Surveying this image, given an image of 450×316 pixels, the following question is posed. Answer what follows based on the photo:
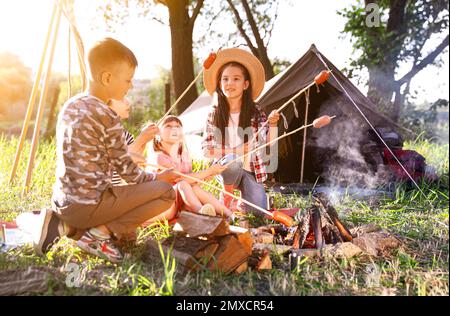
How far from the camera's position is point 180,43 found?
6.31m

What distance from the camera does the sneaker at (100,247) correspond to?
1996mm

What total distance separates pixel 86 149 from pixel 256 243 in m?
0.95

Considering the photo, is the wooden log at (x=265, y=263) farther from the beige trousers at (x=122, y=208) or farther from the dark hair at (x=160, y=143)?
the dark hair at (x=160, y=143)

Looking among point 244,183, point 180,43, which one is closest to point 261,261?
point 244,183

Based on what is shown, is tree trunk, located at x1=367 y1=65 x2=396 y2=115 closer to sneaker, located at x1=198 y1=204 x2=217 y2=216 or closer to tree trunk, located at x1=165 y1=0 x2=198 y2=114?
tree trunk, located at x1=165 y1=0 x2=198 y2=114

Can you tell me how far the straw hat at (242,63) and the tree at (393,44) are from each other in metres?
2.32

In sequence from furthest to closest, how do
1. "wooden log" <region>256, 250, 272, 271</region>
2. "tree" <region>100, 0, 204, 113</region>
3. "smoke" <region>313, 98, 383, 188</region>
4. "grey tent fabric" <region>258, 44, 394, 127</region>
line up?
"tree" <region>100, 0, 204, 113</region> → "smoke" <region>313, 98, 383, 188</region> → "grey tent fabric" <region>258, 44, 394, 127</region> → "wooden log" <region>256, 250, 272, 271</region>

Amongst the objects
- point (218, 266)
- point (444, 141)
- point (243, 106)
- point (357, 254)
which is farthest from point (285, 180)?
point (444, 141)

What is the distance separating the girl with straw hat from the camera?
299 cm

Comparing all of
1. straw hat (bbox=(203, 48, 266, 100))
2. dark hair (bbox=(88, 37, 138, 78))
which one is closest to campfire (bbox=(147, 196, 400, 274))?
dark hair (bbox=(88, 37, 138, 78))

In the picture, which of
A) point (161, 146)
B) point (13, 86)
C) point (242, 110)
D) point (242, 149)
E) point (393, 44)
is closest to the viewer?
point (161, 146)

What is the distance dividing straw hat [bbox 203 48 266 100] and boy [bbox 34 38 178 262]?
1.17 meters

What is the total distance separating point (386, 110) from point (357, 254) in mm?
3478

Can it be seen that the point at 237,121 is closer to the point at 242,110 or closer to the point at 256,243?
the point at 242,110
